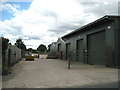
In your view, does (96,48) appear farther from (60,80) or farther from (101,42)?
(60,80)

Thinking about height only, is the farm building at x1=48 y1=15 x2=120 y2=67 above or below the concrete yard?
above

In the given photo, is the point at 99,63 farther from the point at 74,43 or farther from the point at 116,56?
the point at 74,43

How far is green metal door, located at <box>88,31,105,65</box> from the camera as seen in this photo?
1803 centimetres

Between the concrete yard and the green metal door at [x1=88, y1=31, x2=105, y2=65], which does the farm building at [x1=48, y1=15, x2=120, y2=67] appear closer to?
the green metal door at [x1=88, y1=31, x2=105, y2=65]

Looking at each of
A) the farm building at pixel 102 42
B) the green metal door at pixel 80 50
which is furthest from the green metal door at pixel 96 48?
the green metal door at pixel 80 50

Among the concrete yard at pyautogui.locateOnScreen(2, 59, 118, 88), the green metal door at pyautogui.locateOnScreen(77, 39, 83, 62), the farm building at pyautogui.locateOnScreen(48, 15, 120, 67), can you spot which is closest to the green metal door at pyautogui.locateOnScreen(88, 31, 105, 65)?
the farm building at pyautogui.locateOnScreen(48, 15, 120, 67)

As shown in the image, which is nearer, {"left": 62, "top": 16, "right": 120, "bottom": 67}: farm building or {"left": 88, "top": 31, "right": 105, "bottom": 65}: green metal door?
{"left": 62, "top": 16, "right": 120, "bottom": 67}: farm building

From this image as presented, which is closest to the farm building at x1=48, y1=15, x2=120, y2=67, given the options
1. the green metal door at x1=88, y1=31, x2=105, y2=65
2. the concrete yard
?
the green metal door at x1=88, y1=31, x2=105, y2=65

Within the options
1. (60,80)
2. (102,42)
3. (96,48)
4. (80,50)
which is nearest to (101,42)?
(102,42)

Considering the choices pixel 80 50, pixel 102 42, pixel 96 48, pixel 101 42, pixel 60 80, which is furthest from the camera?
pixel 80 50

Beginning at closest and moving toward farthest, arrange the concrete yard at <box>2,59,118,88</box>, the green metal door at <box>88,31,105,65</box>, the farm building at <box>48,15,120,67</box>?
the concrete yard at <box>2,59,118,88</box> < the farm building at <box>48,15,120,67</box> < the green metal door at <box>88,31,105,65</box>

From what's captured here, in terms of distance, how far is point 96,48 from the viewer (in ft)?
64.0

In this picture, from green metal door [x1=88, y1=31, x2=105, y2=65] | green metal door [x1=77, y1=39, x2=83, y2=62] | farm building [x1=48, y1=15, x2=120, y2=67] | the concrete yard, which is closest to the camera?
the concrete yard

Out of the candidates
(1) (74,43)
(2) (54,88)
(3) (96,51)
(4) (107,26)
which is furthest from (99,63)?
(2) (54,88)
